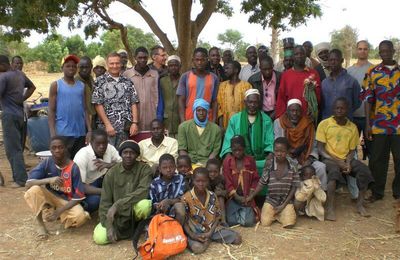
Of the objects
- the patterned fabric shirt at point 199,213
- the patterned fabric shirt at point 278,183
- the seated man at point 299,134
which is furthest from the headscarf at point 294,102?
the patterned fabric shirt at point 199,213

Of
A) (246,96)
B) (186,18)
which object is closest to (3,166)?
(186,18)

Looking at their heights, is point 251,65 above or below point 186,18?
below

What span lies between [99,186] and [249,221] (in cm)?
174

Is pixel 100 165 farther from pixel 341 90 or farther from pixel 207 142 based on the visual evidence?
pixel 341 90

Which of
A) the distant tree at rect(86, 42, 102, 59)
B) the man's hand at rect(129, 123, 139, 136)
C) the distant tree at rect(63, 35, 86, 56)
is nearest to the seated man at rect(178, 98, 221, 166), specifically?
the man's hand at rect(129, 123, 139, 136)

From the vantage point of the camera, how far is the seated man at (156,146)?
16.4ft

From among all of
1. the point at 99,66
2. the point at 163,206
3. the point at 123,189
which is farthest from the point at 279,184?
the point at 99,66

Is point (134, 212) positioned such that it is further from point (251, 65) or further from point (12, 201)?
point (251, 65)

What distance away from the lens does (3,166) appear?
7613mm

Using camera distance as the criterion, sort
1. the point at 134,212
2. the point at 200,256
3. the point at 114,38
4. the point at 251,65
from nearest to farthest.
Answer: the point at 200,256, the point at 134,212, the point at 251,65, the point at 114,38

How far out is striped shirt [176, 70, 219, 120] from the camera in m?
5.46

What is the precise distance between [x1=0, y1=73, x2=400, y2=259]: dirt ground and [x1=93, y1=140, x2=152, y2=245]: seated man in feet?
0.43

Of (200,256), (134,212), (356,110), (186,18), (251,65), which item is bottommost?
(200,256)

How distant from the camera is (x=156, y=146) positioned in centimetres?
506
